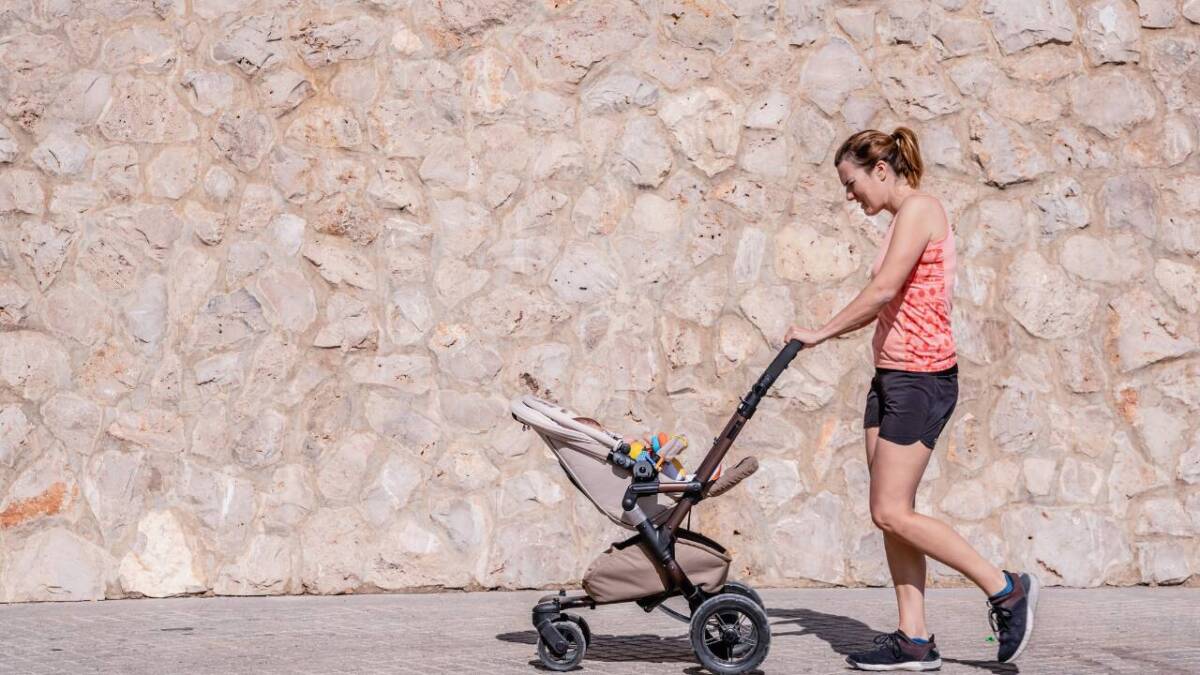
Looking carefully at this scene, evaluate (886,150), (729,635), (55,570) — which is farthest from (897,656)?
(55,570)

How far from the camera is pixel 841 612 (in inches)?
265

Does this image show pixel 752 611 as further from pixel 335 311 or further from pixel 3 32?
pixel 3 32

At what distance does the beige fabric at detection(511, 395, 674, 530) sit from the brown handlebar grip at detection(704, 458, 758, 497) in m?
0.18

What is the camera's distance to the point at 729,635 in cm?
512

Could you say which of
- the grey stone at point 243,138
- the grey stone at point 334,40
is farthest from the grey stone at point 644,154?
the grey stone at point 243,138

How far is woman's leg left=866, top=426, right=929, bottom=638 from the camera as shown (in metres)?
5.31

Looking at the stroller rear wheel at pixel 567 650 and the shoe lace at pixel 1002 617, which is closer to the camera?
the shoe lace at pixel 1002 617

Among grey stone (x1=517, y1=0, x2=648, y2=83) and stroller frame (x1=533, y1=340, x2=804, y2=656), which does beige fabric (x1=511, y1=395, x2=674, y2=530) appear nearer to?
stroller frame (x1=533, y1=340, x2=804, y2=656)

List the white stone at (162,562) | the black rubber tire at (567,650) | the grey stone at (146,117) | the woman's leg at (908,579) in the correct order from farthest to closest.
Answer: the grey stone at (146,117) < the white stone at (162,562) < the woman's leg at (908,579) < the black rubber tire at (567,650)

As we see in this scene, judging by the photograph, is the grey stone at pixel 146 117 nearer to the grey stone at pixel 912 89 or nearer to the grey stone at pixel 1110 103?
the grey stone at pixel 912 89

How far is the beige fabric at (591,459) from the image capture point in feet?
17.2

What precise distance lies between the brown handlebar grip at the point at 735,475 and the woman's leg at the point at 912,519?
1.36 feet

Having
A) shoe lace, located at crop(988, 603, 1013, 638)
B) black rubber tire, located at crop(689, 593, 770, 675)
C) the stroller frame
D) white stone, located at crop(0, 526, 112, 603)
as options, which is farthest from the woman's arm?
white stone, located at crop(0, 526, 112, 603)

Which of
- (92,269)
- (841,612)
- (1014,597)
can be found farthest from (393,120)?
(1014,597)
